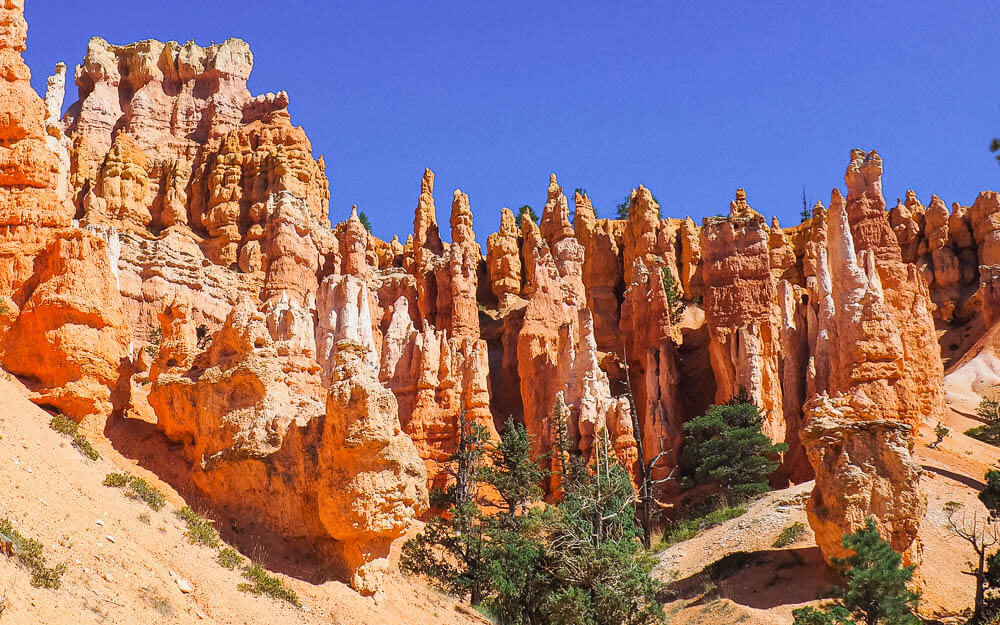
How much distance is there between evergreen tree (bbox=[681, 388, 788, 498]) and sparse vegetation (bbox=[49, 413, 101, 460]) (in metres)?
26.8

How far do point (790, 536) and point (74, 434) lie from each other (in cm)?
2300

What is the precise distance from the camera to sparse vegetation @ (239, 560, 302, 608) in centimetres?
1900

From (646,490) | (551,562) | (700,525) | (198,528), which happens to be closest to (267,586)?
(198,528)

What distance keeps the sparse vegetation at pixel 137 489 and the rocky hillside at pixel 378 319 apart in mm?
1554

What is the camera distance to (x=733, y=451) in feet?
134

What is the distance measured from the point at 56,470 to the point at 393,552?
35.9 ft

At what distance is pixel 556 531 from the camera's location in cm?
2605

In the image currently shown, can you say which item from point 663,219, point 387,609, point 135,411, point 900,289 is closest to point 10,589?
point 387,609

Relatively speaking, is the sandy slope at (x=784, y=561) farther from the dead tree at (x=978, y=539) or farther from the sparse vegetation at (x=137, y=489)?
the sparse vegetation at (x=137, y=489)

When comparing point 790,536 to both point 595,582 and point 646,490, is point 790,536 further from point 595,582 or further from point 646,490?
point 595,582

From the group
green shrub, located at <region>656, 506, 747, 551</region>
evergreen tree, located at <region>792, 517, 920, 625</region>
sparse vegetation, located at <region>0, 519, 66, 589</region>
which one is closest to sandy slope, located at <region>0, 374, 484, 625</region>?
sparse vegetation, located at <region>0, 519, 66, 589</region>

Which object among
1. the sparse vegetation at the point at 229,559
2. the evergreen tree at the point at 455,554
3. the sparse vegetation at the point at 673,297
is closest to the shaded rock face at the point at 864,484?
the evergreen tree at the point at 455,554

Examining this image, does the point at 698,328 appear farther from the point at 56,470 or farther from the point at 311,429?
the point at 56,470

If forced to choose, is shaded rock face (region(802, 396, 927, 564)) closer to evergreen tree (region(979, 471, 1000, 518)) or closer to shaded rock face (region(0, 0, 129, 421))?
evergreen tree (region(979, 471, 1000, 518))
